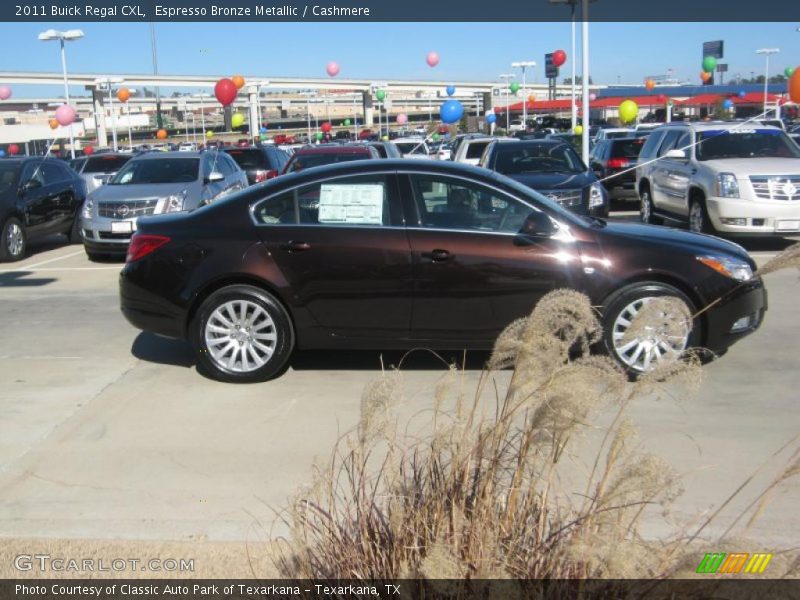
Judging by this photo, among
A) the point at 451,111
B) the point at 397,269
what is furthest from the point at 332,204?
the point at 451,111

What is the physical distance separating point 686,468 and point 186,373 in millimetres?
4035

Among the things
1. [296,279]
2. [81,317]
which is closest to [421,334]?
[296,279]

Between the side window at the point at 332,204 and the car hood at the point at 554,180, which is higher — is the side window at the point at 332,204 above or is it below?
above

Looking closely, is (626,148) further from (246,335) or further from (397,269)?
(246,335)

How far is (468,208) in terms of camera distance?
6699mm

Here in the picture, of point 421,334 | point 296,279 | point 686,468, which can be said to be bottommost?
point 686,468

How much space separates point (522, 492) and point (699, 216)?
11.3 m

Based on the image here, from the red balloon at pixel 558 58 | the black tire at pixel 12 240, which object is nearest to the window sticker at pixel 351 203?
the black tire at pixel 12 240

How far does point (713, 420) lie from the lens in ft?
18.8

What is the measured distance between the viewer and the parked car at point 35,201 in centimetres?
1396

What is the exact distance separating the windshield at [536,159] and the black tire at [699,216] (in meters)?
1.83

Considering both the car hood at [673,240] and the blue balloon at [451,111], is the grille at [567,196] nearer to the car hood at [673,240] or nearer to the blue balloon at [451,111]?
the car hood at [673,240]

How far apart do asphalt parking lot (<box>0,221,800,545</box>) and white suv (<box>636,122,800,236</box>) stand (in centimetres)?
406

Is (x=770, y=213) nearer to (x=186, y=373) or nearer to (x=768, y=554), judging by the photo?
(x=186, y=373)
